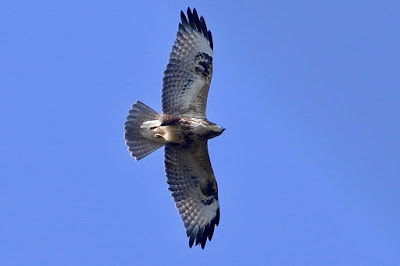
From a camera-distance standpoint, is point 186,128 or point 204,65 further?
point 204,65

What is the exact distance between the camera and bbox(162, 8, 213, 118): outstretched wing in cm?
1331

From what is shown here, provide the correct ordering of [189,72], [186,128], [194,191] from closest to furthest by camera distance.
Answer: [186,128] → [189,72] → [194,191]

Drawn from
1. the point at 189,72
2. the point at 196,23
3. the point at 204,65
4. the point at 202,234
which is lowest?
the point at 202,234

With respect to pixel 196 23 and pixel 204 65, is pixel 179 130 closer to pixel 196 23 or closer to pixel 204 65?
pixel 204 65

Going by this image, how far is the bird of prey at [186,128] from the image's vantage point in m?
13.1

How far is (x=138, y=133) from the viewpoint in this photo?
1343cm

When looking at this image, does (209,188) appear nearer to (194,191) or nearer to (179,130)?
(194,191)

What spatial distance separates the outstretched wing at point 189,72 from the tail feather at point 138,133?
0.26 metres

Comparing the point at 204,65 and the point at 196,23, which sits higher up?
the point at 196,23

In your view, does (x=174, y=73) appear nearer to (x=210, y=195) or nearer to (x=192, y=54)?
(x=192, y=54)

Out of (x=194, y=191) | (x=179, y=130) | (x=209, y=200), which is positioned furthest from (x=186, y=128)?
(x=209, y=200)

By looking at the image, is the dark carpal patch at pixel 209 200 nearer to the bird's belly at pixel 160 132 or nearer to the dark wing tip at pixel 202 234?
the dark wing tip at pixel 202 234

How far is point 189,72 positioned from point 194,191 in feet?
5.48

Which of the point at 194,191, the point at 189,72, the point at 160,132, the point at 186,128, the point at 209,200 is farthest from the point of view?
the point at 209,200
